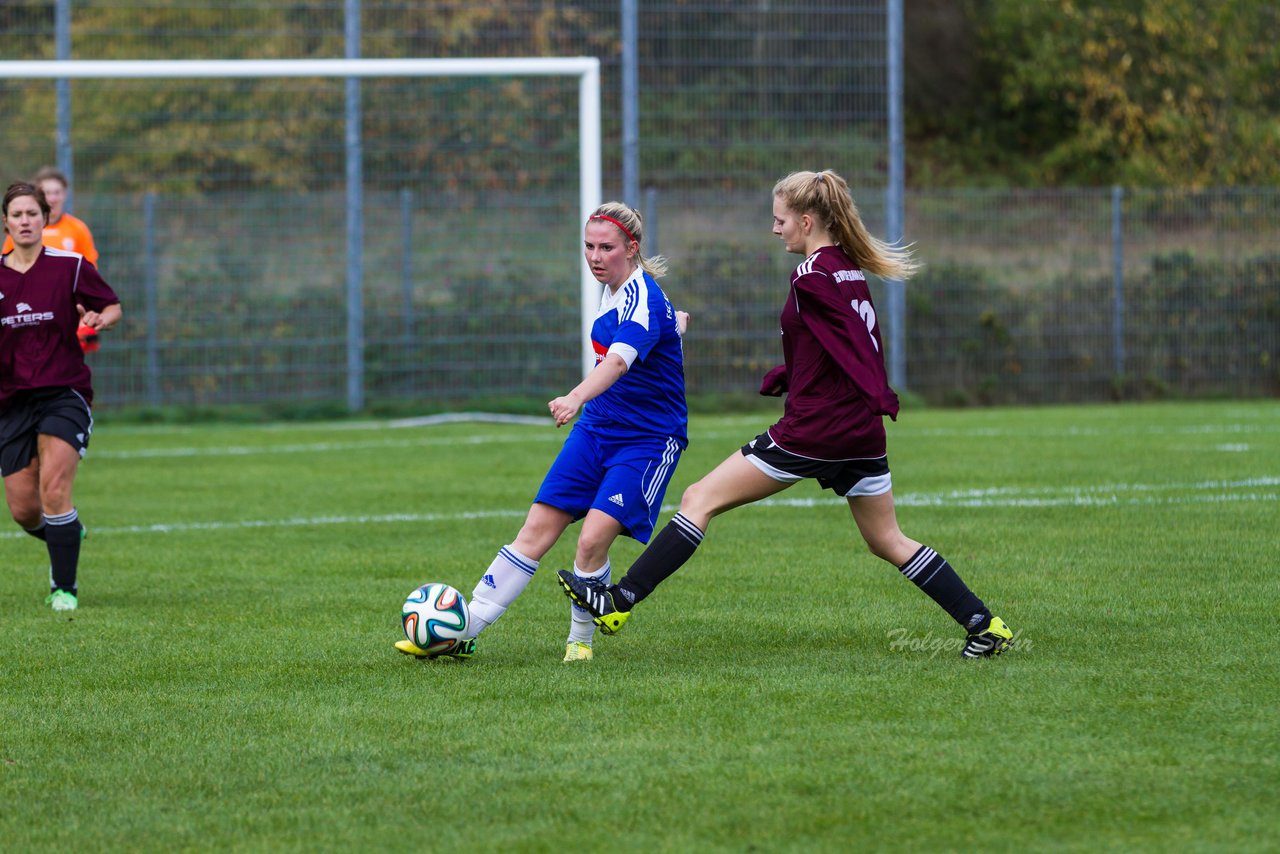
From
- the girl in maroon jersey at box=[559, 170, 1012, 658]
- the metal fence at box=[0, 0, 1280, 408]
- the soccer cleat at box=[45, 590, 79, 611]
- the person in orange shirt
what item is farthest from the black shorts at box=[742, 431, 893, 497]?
the metal fence at box=[0, 0, 1280, 408]

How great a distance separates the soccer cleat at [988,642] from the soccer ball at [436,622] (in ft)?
5.50

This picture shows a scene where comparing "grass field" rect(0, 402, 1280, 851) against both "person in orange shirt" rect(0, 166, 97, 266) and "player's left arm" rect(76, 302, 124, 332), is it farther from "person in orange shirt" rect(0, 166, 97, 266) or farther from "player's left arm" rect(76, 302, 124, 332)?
"person in orange shirt" rect(0, 166, 97, 266)

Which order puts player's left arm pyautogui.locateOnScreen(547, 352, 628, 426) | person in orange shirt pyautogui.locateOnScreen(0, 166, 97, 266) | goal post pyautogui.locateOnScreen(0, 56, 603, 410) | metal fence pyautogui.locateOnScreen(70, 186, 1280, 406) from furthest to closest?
metal fence pyautogui.locateOnScreen(70, 186, 1280, 406) → goal post pyautogui.locateOnScreen(0, 56, 603, 410) → person in orange shirt pyautogui.locateOnScreen(0, 166, 97, 266) → player's left arm pyautogui.locateOnScreen(547, 352, 628, 426)

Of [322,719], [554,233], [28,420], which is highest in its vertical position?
[554,233]

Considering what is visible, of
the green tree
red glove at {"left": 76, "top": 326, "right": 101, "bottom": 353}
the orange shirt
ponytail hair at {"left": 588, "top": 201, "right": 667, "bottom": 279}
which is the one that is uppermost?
the green tree

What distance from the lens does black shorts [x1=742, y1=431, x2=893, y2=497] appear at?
552 cm

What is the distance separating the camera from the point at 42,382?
725cm

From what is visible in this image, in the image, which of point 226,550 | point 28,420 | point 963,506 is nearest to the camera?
point 28,420

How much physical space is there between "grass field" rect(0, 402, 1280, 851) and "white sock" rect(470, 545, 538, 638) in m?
0.20

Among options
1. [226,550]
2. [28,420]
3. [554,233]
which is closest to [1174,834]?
[28,420]

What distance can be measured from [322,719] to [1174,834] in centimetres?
240

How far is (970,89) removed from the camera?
3303cm

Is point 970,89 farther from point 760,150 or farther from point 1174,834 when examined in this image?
point 1174,834

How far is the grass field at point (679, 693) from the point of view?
3803 millimetres
